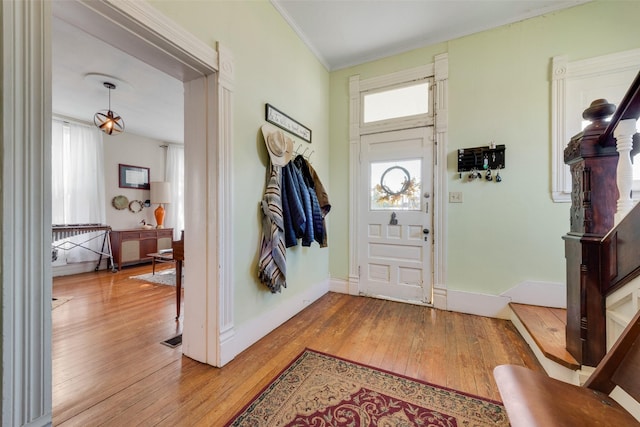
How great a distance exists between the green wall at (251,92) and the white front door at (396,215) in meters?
0.93

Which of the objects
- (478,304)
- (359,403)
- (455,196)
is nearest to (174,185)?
(455,196)

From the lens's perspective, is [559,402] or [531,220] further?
[531,220]

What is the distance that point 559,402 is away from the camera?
0.76m

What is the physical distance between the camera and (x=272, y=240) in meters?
1.98

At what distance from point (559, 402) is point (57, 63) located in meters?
4.44

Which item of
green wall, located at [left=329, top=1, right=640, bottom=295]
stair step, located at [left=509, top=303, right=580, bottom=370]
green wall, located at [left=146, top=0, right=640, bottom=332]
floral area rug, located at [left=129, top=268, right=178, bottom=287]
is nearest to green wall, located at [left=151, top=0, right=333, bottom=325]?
green wall, located at [left=146, top=0, right=640, bottom=332]

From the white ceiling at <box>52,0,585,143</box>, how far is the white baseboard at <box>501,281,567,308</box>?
8.15 ft

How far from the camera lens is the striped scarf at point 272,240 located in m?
1.98

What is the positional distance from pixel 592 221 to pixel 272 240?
1.93m

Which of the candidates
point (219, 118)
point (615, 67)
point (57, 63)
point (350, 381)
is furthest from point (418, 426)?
point (57, 63)

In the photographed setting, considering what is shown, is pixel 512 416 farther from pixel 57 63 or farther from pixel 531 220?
pixel 57 63

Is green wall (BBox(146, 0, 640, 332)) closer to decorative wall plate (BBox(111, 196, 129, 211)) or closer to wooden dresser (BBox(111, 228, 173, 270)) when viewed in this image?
wooden dresser (BBox(111, 228, 173, 270))

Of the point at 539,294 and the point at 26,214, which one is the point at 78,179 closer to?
the point at 26,214

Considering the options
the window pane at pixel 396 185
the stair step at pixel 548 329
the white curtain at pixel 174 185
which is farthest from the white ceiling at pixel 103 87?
the stair step at pixel 548 329
